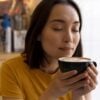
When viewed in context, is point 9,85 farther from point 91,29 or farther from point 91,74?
point 91,29

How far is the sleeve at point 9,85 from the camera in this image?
3.13 ft

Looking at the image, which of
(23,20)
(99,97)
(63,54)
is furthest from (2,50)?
(63,54)

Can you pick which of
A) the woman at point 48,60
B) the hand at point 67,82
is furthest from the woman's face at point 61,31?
the hand at point 67,82

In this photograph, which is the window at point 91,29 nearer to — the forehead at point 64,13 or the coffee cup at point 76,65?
the forehead at point 64,13

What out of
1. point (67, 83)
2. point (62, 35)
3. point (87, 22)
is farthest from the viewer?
point (87, 22)

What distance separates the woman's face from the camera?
83cm

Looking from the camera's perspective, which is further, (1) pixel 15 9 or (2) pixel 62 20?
(1) pixel 15 9

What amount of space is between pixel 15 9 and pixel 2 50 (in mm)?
268

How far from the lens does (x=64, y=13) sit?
86cm

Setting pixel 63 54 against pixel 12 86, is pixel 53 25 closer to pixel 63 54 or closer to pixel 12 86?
pixel 63 54

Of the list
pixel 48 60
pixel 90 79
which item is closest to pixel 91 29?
pixel 48 60

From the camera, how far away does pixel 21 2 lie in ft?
5.21

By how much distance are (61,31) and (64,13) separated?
0.06 metres

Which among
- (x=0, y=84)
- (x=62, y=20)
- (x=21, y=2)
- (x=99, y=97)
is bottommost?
(x=99, y=97)
